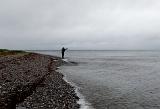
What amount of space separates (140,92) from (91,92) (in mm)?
5937

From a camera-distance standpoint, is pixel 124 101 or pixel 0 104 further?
pixel 124 101

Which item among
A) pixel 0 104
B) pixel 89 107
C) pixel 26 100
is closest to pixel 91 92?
pixel 89 107

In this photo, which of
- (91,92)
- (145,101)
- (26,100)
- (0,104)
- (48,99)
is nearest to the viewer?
(0,104)

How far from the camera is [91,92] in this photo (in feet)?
98.8

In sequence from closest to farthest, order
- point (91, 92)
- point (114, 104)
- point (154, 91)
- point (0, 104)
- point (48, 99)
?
point (0, 104)
point (48, 99)
point (114, 104)
point (91, 92)
point (154, 91)

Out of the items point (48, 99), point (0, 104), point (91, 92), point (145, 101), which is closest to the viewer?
point (0, 104)

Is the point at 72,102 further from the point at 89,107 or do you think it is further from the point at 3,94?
the point at 3,94

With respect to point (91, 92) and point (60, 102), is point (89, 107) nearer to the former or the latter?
point (60, 102)

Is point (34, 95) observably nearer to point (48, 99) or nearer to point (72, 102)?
point (48, 99)

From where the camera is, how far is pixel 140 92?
3130cm

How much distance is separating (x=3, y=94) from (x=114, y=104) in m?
9.71

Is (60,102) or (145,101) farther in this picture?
(145,101)

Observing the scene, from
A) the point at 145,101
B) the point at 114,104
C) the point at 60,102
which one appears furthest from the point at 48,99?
the point at 145,101

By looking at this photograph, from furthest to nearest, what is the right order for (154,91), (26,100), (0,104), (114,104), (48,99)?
(154,91)
(114,104)
(48,99)
(26,100)
(0,104)
